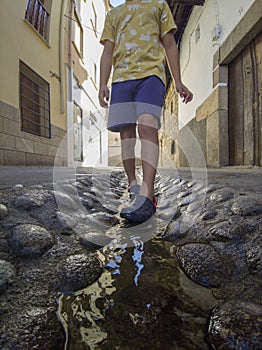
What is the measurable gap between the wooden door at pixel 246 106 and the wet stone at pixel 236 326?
3755mm

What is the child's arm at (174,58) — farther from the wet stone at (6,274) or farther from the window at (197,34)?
the window at (197,34)

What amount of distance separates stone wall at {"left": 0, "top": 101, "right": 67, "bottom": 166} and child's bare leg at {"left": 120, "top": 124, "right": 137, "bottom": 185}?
2.91m

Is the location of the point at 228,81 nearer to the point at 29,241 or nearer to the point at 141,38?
the point at 141,38

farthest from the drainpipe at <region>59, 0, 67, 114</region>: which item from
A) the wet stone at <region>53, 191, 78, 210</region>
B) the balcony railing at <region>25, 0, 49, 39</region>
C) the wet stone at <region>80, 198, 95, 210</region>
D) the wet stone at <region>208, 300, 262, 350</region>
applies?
the wet stone at <region>208, 300, 262, 350</region>

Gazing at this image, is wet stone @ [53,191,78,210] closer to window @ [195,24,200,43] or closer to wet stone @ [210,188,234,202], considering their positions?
wet stone @ [210,188,234,202]

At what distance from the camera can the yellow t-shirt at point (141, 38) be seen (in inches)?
62.7

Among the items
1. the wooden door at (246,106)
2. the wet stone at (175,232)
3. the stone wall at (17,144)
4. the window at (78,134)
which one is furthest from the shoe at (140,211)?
the window at (78,134)

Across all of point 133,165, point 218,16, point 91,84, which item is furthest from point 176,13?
point 133,165

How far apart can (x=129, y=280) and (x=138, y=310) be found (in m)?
0.15

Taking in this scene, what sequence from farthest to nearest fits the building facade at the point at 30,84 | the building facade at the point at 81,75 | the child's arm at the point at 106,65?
the building facade at the point at 81,75
the building facade at the point at 30,84
the child's arm at the point at 106,65

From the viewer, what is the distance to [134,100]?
167cm

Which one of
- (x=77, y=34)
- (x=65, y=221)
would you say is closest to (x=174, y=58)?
(x=65, y=221)

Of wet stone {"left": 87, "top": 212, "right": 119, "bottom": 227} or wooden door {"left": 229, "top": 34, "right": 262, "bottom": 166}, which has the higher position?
wooden door {"left": 229, "top": 34, "right": 262, "bottom": 166}

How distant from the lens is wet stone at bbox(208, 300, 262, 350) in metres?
0.48
